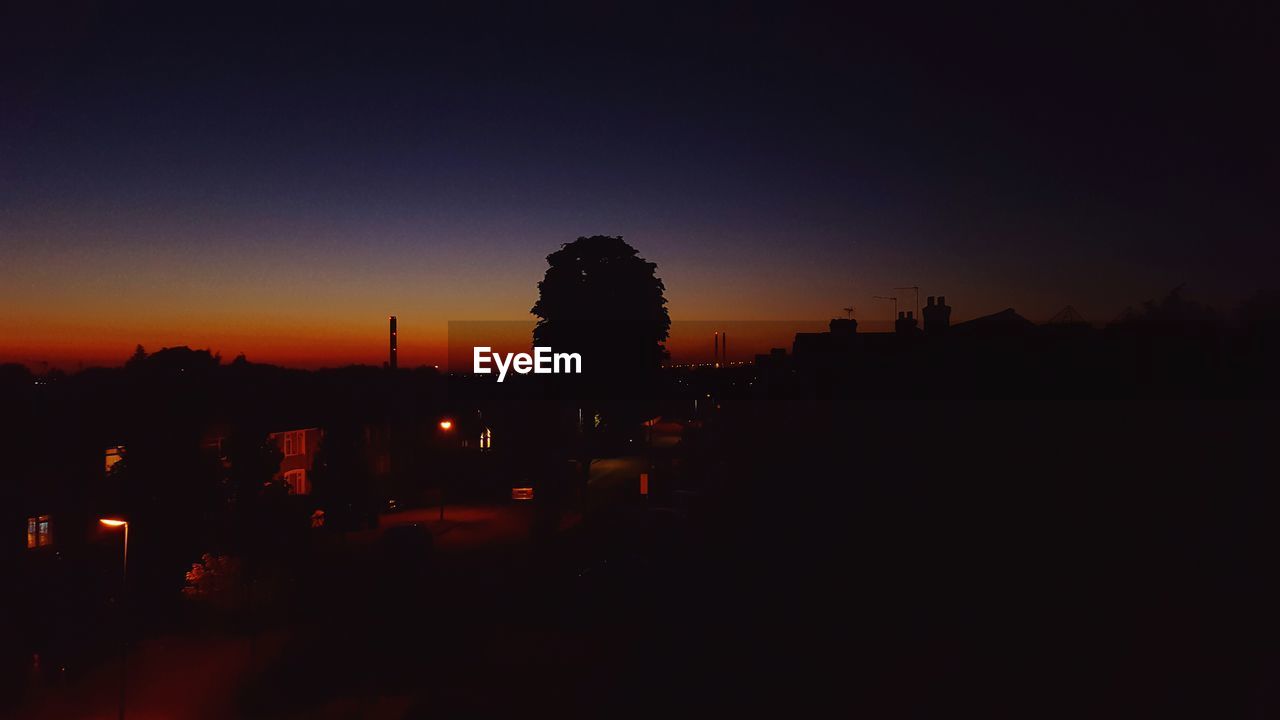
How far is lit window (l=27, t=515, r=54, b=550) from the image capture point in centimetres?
1777

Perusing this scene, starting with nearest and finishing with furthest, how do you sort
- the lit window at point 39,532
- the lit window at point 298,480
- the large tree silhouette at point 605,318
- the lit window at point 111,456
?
the lit window at point 39,532, the lit window at point 111,456, the lit window at point 298,480, the large tree silhouette at point 605,318

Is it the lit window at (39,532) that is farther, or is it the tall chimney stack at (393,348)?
the tall chimney stack at (393,348)

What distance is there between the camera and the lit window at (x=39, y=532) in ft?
58.3

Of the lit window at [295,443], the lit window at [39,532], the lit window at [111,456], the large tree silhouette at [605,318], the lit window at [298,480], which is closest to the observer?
the lit window at [39,532]

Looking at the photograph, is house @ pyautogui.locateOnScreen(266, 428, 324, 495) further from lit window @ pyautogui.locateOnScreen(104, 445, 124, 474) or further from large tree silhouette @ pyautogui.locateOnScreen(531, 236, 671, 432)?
large tree silhouette @ pyautogui.locateOnScreen(531, 236, 671, 432)

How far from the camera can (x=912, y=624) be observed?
1083 centimetres

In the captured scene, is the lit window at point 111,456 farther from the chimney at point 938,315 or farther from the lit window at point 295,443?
the chimney at point 938,315

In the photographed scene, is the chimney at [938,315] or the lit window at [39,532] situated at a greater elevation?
the chimney at [938,315]

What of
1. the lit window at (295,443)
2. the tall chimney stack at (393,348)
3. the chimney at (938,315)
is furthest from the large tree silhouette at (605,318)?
the chimney at (938,315)

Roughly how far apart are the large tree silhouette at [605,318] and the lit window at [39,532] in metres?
25.0

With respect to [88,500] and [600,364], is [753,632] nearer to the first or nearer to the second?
[88,500]

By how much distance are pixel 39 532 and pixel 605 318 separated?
27491mm

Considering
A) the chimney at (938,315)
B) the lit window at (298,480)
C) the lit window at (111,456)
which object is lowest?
the lit window at (298,480)

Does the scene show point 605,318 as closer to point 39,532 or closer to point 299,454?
point 299,454
